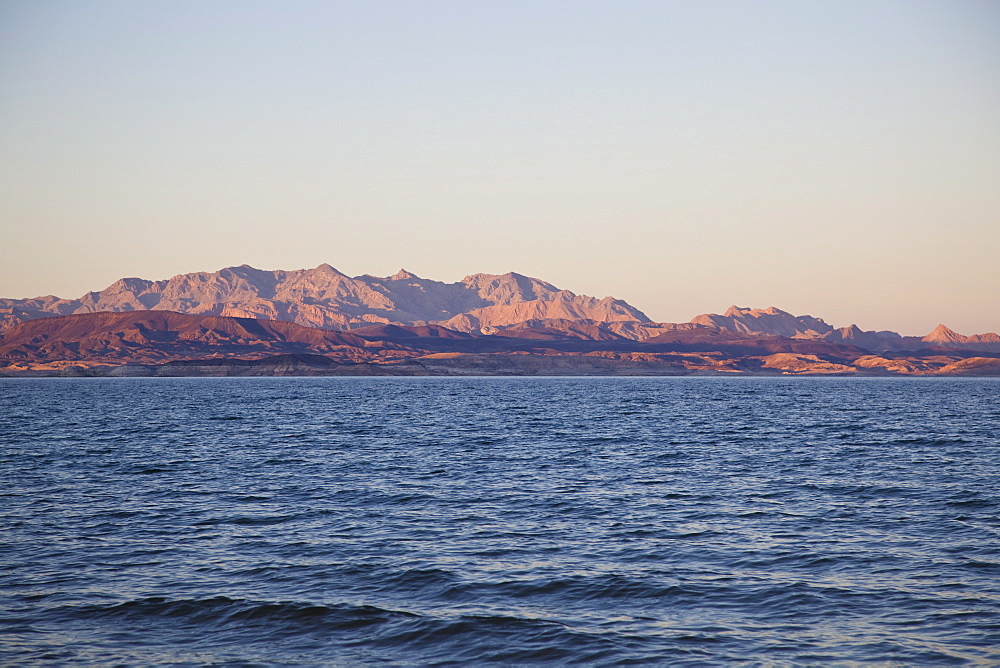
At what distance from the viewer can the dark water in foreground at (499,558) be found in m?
19.0

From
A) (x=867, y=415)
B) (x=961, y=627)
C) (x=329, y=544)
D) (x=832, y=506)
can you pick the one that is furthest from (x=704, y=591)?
(x=867, y=415)

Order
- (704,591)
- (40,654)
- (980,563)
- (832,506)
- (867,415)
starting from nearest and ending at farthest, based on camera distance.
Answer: (40,654), (704,591), (980,563), (832,506), (867,415)

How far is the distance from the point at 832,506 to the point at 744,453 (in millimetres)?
22111

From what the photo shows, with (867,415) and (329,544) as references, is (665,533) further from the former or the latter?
(867,415)

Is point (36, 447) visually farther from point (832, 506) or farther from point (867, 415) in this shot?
point (867, 415)

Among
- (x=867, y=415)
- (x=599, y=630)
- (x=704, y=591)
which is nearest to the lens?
(x=599, y=630)

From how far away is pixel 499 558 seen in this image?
26391 millimetres

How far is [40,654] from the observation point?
59.3 feet

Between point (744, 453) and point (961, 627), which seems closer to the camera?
point (961, 627)

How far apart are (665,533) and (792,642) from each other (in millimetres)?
11131

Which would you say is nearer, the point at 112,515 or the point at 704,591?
the point at 704,591

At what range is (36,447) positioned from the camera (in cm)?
6078

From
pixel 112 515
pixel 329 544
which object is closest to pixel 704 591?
pixel 329 544

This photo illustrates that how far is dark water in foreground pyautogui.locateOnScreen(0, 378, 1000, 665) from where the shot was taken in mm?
19000
